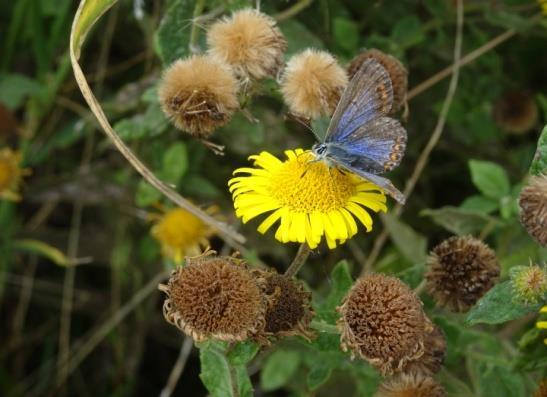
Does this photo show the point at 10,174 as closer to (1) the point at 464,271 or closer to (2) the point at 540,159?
(1) the point at 464,271

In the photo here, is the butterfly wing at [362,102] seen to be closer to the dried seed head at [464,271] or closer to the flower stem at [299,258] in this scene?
the flower stem at [299,258]

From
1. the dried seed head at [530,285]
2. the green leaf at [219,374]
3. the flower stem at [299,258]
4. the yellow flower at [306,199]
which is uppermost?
the yellow flower at [306,199]

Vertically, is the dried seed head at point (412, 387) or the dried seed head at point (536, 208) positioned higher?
the dried seed head at point (536, 208)

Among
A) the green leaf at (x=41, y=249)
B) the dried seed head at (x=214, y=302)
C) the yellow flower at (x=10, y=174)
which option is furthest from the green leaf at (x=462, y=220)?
the yellow flower at (x=10, y=174)

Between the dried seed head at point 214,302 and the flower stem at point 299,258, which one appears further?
the flower stem at point 299,258

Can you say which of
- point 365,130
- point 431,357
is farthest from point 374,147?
point 431,357
